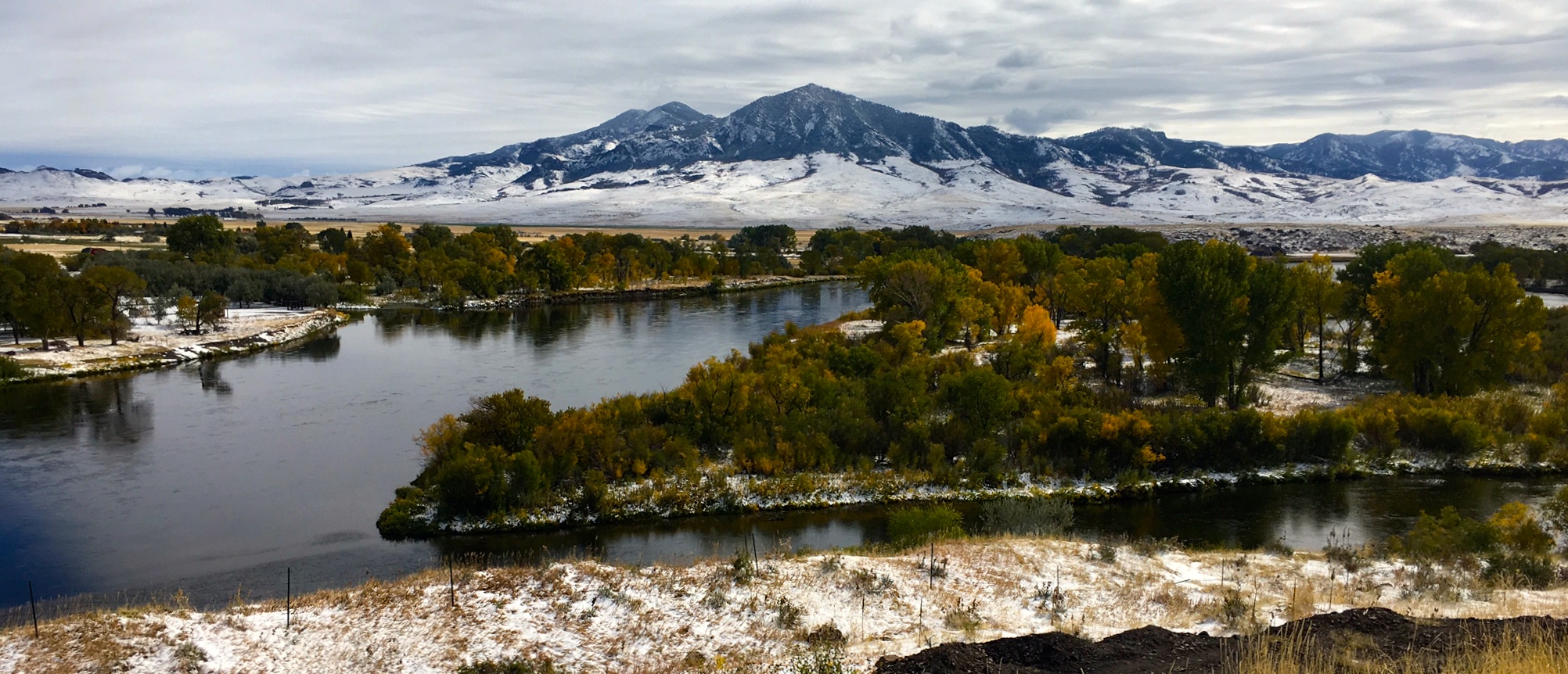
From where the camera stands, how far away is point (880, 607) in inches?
503

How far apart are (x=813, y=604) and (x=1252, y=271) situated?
24639 millimetres

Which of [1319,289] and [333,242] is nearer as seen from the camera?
[1319,289]

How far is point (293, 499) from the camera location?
74.8ft

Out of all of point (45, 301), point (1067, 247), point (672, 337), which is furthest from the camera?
point (1067, 247)

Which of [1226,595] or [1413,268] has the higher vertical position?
[1413,268]

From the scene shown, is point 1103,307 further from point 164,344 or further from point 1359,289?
point 164,344

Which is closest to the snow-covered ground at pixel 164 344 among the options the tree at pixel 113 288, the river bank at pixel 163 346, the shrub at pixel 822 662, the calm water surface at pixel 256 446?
the river bank at pixel 163 346

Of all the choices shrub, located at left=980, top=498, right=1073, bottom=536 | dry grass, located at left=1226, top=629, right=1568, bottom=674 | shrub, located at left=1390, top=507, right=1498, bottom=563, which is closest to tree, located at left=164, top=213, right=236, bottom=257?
shrub, located at left=980, top=498, right=1073, bottom=536

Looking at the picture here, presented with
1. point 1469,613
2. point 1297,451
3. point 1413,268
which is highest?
point 1413,268

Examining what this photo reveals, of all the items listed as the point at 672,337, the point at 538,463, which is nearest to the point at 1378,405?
the point at 538,463

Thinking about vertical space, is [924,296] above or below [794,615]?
above

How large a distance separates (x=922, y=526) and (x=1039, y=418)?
28.5ft

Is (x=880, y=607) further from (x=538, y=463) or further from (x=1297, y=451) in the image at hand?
(x=1297, y=451)

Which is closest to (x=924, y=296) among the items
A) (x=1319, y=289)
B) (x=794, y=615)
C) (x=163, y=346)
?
(x=1319, y=289)
